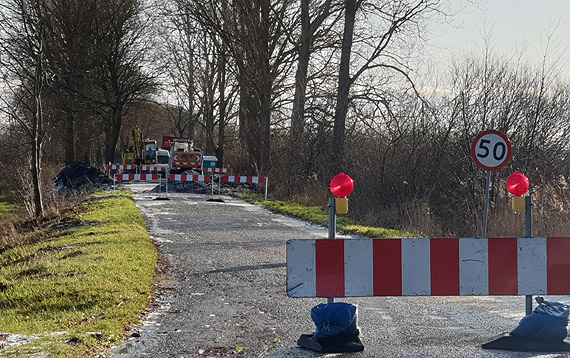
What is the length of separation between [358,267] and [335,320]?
49cm

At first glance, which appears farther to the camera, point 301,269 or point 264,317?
point 264,317

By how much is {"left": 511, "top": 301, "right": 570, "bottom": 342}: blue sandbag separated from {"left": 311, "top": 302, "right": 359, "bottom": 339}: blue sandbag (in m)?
1.36

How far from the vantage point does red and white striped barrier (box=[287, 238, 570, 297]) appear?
602 cm

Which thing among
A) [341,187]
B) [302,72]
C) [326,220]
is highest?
[302,72]

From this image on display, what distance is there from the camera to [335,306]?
6.02 metres

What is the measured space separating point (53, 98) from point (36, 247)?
32.0 m

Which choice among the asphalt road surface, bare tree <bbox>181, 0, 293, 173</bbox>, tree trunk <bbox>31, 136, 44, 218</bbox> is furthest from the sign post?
bare tree <bbox>181, 0, 293, 173</bbox>

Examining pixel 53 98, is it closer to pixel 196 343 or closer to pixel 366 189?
pixel 366 189

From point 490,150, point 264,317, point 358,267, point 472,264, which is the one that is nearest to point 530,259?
point 472,264

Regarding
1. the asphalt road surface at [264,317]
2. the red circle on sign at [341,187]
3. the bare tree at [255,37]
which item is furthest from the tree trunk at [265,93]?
the red circle on sign at [341,187]

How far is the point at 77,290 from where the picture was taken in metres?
8.45

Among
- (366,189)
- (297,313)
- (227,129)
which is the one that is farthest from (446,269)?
(227,129)

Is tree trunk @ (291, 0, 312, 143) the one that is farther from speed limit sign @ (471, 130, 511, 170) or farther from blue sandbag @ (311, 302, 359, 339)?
blue sandbag @ (311, 302, 359, 339)

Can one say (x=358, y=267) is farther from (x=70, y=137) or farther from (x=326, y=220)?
(x=70, y=137)
